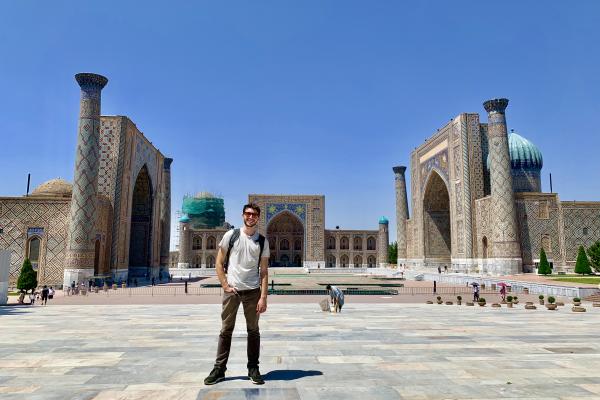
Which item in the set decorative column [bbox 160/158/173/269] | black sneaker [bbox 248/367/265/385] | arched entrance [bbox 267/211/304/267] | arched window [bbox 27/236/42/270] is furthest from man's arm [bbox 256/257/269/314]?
arched entrance [bbox 267/211/304/267]

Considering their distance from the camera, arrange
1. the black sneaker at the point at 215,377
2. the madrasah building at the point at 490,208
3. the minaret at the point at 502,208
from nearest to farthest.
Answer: the black sneaker at the point at 215,377 < the minaret at the point at 502,208 < the madrasah building at the point at 490,208

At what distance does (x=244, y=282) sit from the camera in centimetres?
374

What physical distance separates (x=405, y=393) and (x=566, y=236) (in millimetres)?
32928

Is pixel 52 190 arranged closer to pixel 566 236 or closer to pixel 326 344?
pixel 326 344

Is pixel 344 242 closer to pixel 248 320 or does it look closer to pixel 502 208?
pixel 502 208

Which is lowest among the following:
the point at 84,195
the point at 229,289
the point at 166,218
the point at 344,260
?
the point at 344,260

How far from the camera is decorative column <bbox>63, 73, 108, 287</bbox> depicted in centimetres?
2266

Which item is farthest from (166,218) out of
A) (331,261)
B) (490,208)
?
(331,261)

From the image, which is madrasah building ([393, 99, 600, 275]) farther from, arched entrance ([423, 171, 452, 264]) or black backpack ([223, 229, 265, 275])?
black backpack ([223, 229, 265, 275])

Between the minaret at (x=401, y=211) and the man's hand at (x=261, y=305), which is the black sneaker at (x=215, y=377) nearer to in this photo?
the man's hand at (x=261, y=305)

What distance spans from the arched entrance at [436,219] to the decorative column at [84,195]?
3025cm

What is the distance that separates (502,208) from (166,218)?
89.0 feet

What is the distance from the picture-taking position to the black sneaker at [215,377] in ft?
11.5

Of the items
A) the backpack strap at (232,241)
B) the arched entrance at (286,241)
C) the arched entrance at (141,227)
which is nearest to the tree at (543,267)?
the arched entrance at (141,227)
